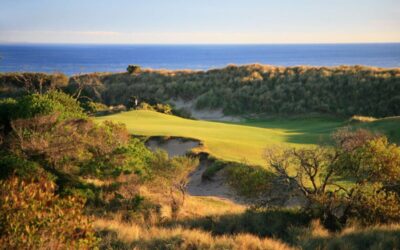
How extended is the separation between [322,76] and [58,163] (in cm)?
4099

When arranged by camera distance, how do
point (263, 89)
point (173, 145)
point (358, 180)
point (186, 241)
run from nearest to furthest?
point (186, 241), point (358, 180), point (173, 145), point (263, 89)

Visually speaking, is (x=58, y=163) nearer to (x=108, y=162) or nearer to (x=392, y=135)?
(x=108, y=162)

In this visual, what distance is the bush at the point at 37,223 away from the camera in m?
6.48

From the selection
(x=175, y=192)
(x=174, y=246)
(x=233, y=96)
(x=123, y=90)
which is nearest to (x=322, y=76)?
(x=233, y=96)

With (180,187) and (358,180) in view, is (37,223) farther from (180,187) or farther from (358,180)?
(358,180)

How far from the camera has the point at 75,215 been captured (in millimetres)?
7359

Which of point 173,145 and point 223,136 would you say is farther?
point 223,136

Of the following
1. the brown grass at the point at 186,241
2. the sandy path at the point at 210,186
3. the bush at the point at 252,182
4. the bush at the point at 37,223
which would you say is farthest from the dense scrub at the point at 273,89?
the bush at the point at 37,223

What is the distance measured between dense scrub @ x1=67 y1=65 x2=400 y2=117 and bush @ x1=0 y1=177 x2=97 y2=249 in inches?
1374

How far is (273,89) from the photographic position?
49.9m

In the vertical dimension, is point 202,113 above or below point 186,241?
below

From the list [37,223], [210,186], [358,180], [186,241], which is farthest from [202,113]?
[37,223]

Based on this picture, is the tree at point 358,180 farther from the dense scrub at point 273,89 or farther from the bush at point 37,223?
the dense scrub at point 273,89

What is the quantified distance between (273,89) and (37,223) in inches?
1765
